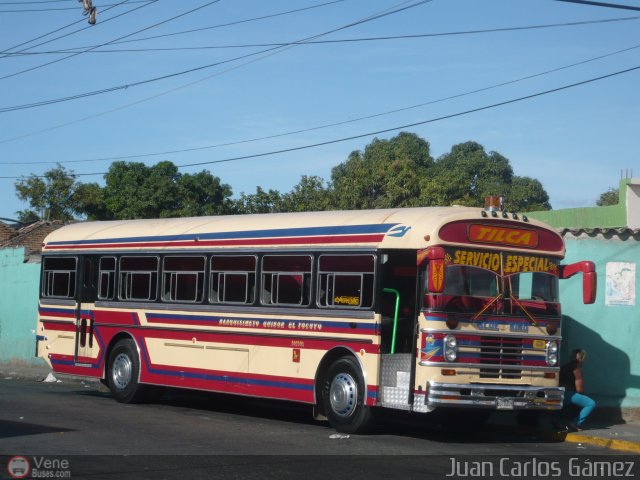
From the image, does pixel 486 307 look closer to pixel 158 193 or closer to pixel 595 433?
pixel 595 433

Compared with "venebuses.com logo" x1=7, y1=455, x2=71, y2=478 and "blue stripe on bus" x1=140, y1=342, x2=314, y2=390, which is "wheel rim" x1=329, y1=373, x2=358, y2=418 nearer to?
"blue stripe on bus" x1=140, y1=342, x2=314, y2=390

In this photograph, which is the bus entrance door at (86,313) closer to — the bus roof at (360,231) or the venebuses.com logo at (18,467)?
the bus roof at (360,231)

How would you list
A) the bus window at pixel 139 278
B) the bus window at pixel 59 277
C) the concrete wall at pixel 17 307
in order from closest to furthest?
1. the bus window at pixel 139 278
2. the bus window at pixel 59 277
3. the concrete wall at pixel 17 307

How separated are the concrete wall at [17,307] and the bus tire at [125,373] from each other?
1007 centimetres

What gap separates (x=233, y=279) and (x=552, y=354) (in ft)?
16.7

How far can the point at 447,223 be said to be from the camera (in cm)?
1306

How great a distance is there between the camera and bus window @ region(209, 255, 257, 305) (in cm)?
1545

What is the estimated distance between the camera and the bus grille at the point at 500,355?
13.1 metres

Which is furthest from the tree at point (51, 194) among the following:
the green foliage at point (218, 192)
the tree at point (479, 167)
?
the tree at point (479, 167)

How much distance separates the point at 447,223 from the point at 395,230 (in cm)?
76

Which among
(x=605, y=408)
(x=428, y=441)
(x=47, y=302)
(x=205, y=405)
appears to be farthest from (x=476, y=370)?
(x=47, y=302)

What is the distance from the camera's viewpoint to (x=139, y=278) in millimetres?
17547

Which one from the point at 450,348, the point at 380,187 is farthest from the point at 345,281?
the point at 380,187

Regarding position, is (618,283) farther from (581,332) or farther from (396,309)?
(396,309)
